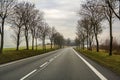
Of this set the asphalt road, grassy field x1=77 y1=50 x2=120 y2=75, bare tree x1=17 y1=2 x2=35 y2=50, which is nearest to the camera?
the asphalt road

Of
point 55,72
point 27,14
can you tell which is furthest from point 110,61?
point 27,14

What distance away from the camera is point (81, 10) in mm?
54000

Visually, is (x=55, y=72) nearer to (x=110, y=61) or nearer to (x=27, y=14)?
(x=110, y=61)

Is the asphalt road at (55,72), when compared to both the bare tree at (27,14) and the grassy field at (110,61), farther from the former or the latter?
the bare tree at (27,14)

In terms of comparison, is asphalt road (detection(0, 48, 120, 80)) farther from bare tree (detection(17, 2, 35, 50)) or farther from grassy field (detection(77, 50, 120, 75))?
bare tree (detection(17, 2, 35, 50))

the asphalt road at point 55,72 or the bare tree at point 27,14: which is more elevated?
the bare tree at point 27,14

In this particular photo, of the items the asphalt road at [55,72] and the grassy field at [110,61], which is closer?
the asphalt road at [55,72]

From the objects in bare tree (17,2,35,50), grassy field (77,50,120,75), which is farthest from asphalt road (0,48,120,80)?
bare tree (17,2,35,50)

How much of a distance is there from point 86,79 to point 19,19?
149 ft

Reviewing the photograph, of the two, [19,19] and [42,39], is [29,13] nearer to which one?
[19,19]

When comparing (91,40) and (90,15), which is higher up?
(90,15)

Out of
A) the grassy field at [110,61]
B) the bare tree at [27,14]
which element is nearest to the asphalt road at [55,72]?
the grassy field at [110,61]

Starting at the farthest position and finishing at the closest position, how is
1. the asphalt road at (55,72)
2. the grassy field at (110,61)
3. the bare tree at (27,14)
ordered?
the bare tree at (27,14)
the grassy field at (110,61)
the asphalt road at (55,72)

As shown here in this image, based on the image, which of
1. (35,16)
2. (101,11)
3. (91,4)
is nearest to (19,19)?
(35,16)
